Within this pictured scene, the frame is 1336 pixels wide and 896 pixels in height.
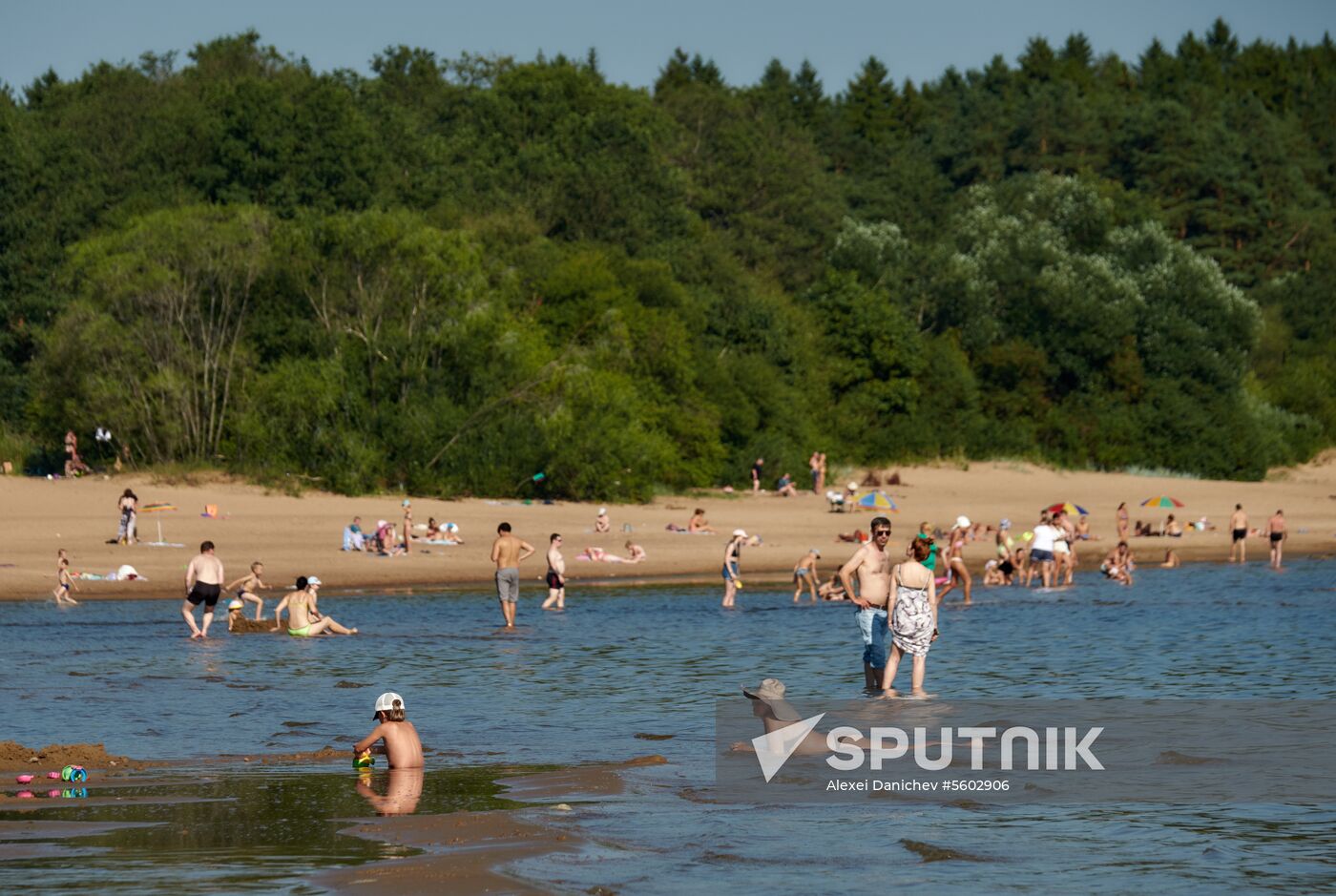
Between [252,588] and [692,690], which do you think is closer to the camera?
[692,690]

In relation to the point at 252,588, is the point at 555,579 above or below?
above

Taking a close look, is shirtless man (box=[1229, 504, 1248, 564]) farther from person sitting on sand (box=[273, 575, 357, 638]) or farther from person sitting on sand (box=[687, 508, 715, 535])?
person sitting on sand (box=[273, 575, 357, 638])

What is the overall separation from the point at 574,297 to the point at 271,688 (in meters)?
32.1

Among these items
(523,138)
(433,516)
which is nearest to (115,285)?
(433,516)

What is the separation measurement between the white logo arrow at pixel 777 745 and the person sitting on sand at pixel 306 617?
1156 centimetres

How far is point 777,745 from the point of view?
1388 cm

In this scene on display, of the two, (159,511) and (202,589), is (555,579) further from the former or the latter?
(159,511)

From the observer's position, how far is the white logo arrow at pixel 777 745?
13.7m

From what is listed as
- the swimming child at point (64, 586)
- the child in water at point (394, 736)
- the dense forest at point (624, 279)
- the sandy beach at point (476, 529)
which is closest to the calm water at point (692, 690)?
the child in water at point (394, 736)

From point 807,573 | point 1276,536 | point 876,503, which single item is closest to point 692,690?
point 807,573

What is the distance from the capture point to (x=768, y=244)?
241 ft

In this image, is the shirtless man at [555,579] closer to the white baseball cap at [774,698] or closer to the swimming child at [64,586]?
the swimming child at [64,586]

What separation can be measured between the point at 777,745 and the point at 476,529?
24.7 metres

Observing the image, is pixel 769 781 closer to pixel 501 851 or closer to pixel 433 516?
pixel 501 851
